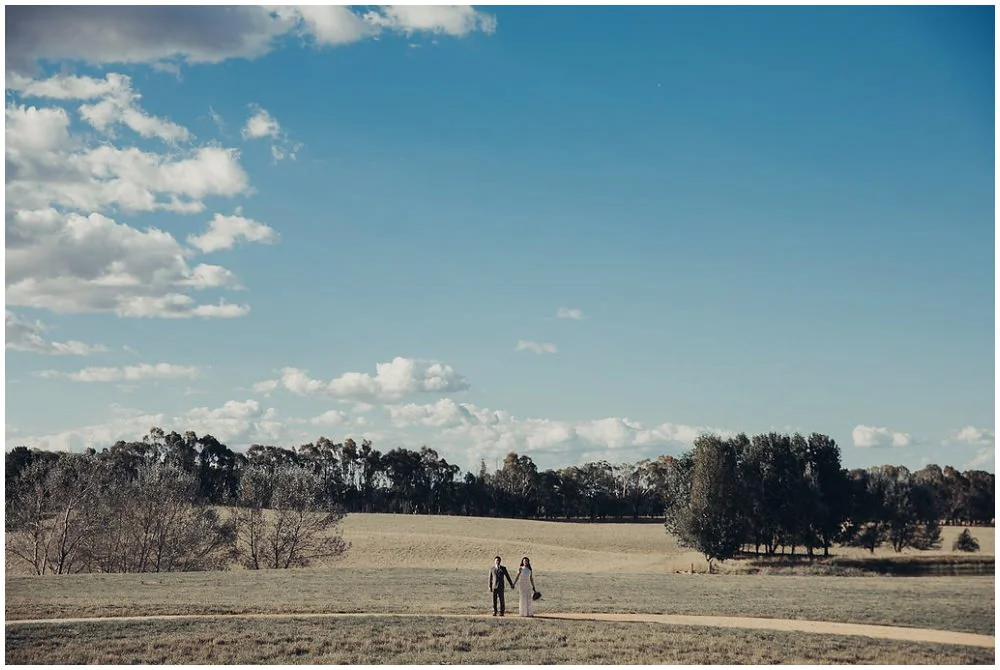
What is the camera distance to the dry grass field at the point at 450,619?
22.0m

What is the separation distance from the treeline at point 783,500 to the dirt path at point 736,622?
37.5 meters

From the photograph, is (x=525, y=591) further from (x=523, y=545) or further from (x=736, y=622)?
(x=523, y=545)

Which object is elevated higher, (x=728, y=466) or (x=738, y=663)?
(x=728, y=466)

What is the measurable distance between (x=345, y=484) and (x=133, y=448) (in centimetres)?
3004

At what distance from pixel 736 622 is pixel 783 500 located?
1683 inches

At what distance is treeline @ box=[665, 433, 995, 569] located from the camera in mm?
64125

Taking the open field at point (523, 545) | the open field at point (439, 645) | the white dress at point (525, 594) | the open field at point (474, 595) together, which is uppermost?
the white dress at point (525, 594)

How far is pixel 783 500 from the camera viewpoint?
219ft

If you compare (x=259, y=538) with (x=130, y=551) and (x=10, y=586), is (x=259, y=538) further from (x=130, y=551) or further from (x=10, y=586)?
(x=10, y=586)

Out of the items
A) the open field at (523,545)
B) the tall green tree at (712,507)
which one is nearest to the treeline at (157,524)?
the open field at (523,545)

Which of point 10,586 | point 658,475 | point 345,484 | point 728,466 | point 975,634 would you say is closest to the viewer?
point 975,634

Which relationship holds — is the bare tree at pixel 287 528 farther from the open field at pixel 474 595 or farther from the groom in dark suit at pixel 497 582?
the groom in dark suit at pixel 497 582

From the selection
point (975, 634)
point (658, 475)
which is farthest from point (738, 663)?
point (658, 475)

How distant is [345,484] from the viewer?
136250 mm
